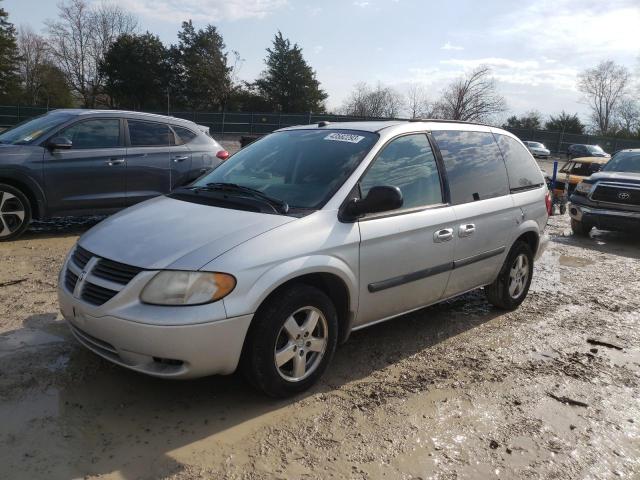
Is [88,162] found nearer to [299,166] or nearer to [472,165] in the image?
[299,166]

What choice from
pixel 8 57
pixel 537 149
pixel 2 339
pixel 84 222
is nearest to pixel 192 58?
pixel 8 57

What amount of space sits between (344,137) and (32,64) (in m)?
56.7

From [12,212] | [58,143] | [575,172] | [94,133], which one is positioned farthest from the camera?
[575,172]

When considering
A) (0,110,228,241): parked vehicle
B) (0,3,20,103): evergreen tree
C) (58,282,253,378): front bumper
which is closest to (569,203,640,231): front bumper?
(0,110,228,241): parked vehicle

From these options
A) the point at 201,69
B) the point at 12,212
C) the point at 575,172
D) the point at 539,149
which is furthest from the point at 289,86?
the point at 12,212

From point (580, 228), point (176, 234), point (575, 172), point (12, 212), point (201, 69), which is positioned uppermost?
point (201, 69)

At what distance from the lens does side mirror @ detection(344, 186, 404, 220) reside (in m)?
3.41

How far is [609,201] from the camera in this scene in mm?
9648

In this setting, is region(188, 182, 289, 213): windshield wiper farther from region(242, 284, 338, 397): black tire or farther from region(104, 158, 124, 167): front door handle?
region(104, 158, 124, 167): front door handle

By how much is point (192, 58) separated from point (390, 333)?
155 ft

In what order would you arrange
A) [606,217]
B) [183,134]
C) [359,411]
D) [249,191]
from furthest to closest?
[606,217] < [183,134] < [249,191] < [359,411]

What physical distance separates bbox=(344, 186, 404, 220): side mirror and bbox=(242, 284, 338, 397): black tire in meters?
0.58

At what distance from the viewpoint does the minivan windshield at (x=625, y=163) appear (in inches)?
410

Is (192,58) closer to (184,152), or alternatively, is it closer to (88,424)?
(184,152)
